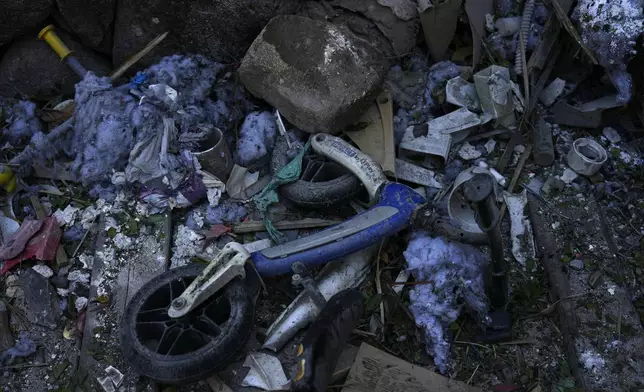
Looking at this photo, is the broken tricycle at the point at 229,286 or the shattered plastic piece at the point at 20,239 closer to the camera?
the broken tricycle at the point at 229,286

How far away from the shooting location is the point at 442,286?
3.16 m

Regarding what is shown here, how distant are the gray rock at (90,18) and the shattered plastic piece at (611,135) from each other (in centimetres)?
367

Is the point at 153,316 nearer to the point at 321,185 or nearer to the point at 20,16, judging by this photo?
the point at 321,185

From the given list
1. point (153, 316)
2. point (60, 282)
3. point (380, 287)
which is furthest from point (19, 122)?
point (380, 287)

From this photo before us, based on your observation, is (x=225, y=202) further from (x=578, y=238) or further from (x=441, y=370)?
(x=578, y=238)

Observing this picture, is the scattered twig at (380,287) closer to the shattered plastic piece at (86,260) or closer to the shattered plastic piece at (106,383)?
the shattered plastic piece at (106,383)

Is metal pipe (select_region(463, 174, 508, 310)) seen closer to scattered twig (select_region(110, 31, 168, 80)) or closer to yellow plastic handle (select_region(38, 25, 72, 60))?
scattered twig (select_region(110, 31, 168, 80))

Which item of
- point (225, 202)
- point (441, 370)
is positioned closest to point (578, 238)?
point (441, 370)

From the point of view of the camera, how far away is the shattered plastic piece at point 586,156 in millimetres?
3699

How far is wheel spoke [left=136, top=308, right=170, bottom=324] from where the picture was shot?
297cm

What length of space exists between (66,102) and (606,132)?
3.93 metres

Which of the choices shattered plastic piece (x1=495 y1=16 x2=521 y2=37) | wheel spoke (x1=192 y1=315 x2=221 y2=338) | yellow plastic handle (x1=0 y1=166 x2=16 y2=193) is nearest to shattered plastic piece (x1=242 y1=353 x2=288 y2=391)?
wheel spoke (x1=192 y1=315 x2=221 y2=338)

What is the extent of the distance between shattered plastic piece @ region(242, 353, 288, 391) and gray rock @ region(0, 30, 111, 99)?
2.55 m

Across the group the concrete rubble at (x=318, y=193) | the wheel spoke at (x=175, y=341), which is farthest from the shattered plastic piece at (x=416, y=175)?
the wheel spoke at (x=175, y=341)
